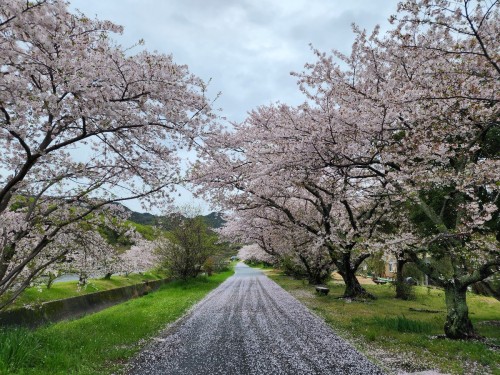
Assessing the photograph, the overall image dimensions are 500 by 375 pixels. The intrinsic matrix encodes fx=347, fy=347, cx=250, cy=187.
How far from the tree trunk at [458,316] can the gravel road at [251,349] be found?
351 centimetres

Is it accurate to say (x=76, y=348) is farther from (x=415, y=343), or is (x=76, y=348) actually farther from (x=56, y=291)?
(x=56, y=291)

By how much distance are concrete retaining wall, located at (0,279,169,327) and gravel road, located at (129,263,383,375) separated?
5.64m

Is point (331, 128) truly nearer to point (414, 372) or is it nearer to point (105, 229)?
point (414, 372)

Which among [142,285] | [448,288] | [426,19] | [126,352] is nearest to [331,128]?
[426,19]

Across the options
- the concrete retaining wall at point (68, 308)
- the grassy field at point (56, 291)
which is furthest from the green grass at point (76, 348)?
the grassy field at point (56, 291)

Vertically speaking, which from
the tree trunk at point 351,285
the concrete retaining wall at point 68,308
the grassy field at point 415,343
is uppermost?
the tree trunk at point 351,285

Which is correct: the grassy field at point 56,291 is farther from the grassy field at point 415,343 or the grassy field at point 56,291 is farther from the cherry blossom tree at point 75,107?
the grassy field at point 415,343

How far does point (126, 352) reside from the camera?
9.54 m

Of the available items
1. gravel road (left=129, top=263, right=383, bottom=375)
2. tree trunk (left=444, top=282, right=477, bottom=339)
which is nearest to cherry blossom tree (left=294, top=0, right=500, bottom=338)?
tree trunk (left=444, top=282, right=477, bottom=339)

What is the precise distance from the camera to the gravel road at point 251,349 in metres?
8.04

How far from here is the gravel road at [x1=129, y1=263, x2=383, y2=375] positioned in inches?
316

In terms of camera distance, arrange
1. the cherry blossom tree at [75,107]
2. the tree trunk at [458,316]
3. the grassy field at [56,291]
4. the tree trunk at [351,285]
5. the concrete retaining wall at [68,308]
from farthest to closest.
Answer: the tree trunk at [351,285] → the grassy field at [56,291] → the concrete retaining wall at [68,308] → the tree trunk at [458,316] → the cherry blossom tree at [75,107]

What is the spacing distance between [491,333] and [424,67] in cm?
949

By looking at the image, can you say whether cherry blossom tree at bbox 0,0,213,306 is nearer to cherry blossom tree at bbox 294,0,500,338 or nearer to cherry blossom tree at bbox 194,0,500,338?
cherry blossom tree at bbox 194,0,500,338
